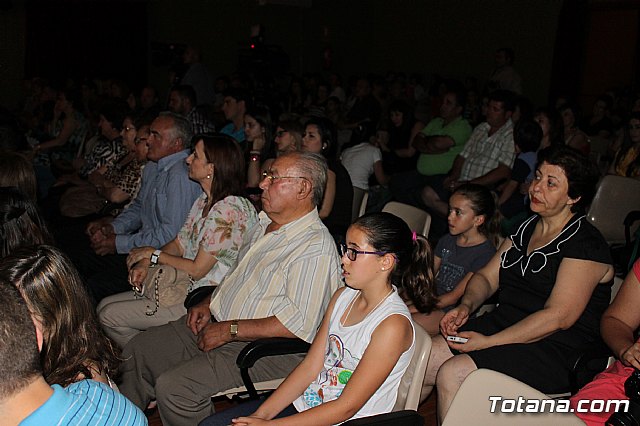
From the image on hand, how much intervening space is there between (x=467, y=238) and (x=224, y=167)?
1.19 meters

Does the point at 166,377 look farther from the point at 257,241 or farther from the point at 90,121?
the point at 90,121

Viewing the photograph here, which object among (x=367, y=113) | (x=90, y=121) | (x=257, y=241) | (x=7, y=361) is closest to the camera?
(x=7, y=361)

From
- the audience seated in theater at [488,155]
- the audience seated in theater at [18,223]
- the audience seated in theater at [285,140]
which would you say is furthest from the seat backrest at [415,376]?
the audience seated in theater at [488,155]

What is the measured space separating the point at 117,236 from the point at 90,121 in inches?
158

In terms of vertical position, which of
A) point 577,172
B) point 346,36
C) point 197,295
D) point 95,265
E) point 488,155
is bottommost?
point 95,265

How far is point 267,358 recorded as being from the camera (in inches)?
102

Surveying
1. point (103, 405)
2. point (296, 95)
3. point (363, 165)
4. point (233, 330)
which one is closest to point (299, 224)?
point (233, 330)

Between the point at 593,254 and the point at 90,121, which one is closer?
the point at 593,254

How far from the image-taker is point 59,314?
172 cm

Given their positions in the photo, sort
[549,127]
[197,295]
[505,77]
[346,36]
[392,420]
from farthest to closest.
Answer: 1. [346,36]
2. [505,77]
3. [549,127]
4. [197,295]
5. [392,420]

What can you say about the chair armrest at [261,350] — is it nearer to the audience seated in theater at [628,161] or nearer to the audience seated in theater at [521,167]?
the audience seated in theater at [521,167]

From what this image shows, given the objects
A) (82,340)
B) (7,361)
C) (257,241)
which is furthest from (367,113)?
(7,361)

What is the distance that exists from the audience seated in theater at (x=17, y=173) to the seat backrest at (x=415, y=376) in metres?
2.12

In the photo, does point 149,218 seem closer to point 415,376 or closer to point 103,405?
point 415,376
